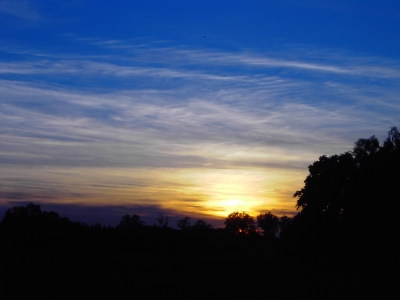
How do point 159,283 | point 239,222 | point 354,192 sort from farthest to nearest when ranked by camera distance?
point 239,222
point 354,192
point 159,283

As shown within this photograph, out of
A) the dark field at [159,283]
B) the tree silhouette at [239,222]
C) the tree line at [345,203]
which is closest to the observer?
the dark field at [159,283]

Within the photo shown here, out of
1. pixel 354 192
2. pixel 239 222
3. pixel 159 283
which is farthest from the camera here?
pixel 239 222

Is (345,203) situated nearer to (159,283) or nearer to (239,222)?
(159,283)

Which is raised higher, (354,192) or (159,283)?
(354,192)

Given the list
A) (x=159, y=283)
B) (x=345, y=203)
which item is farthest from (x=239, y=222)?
(x=159, y=283)

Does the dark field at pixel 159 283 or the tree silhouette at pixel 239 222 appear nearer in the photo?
the dark field at pixel 159 283

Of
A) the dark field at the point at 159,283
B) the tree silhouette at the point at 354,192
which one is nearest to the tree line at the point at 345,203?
the tree silhouette at the point at 354,192

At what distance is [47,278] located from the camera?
21.0 meters

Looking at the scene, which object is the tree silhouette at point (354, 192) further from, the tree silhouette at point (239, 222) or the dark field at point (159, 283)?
the tree silhouette at point (239, 222)

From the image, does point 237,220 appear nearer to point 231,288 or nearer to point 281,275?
point 281,275

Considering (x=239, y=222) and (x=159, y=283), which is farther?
(x=239, y=222)

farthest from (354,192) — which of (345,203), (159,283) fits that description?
(159,283)

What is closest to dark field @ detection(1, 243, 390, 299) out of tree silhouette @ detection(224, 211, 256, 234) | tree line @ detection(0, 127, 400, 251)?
tree line @ detection(0, 127, 400, 251)

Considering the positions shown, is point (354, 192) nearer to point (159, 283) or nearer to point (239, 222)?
point (159, 283)
